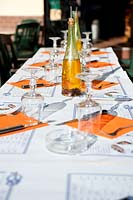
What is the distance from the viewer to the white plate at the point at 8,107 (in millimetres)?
1522

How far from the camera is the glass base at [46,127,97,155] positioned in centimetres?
112

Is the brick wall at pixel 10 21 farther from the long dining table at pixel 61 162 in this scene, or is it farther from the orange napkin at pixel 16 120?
the orange napkin at pixel 16 120

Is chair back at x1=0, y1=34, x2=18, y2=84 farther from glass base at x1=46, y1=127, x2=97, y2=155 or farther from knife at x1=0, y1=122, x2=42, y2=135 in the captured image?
glass base at x1=46, y1=127, x2=97, y2=155

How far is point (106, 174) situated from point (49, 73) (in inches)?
49.1

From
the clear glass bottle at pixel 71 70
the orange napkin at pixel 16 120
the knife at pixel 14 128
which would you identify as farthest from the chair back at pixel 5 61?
the knife at pixel 14 128

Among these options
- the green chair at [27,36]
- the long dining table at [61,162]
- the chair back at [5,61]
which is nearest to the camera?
the long dining table at [61,162]

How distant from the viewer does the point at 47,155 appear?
110 centimetres

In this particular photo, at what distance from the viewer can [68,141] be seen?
1.17m

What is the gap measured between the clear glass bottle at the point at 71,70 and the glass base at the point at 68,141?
0.51 meters

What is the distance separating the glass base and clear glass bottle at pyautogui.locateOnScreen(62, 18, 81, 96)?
1.68 feet

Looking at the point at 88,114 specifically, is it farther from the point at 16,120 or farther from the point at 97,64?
the point at 97,64

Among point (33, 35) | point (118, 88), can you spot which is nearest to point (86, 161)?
point (118, 88)

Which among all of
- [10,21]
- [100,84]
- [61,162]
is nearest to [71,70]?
[100,84]

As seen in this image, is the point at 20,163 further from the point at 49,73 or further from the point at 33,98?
the point at 49,73
